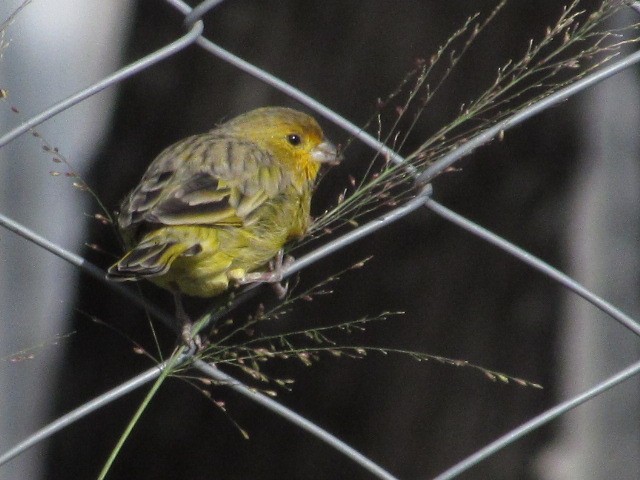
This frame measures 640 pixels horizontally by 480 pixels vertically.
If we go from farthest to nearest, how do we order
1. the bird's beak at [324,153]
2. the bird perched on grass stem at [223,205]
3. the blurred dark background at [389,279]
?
the blurred dark background at [389,279]
the bird's beak at [324,153]
the bird perched on grass stem at [223,205]

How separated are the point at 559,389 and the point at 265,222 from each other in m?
1.81

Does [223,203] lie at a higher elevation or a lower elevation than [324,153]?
lower

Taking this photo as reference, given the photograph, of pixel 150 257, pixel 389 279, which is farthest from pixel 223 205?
pixel 389 279

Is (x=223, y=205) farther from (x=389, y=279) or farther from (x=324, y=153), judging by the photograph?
(x=389, y=279)

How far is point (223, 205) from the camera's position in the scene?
3.20 meters

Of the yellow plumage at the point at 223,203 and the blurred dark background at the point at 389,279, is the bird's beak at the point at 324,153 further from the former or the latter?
the blurred dark background at the point at 389,279

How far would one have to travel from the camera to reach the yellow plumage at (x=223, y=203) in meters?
2.93

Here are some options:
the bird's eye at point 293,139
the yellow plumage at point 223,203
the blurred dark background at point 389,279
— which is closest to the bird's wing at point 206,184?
the yellow plumage at point 223,203

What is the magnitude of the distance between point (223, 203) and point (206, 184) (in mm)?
78

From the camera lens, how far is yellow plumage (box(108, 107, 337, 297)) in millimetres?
2930

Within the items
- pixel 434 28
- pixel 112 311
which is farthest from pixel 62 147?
pixel 434 28

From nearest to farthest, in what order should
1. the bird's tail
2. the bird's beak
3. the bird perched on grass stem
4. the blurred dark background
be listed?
the bird's tail, the bird perched on grass stem, the bird's beak, the blurred dark background

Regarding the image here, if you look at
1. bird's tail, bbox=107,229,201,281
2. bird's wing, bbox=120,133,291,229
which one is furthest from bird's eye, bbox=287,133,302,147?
bird's tail, bbox=107,229,201,281

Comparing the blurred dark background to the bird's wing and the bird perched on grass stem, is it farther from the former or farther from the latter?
the bird's wing
